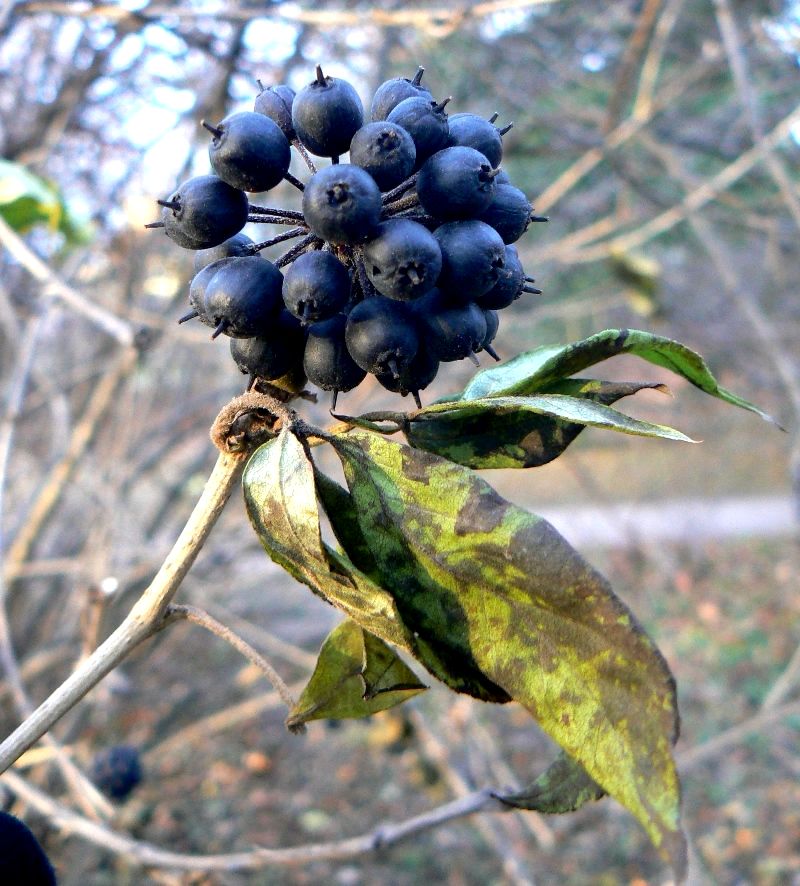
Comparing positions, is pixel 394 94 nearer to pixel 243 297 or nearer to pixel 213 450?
pixel 243 297

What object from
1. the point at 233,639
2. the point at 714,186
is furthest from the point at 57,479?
the point at 714,186

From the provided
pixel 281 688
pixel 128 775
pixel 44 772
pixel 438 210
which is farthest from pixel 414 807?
pixel 438 210

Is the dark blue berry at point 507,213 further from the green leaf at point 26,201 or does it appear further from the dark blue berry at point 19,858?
the green leaf at point 26,201

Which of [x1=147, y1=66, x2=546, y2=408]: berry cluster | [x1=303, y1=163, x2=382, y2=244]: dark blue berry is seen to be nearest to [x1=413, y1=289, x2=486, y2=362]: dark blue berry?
[x1=147, y1=66, x2=546, y2=408]: berry cluster

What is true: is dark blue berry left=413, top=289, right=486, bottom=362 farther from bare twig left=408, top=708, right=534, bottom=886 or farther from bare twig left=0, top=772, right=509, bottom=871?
bare twig left=408, top=708, right=534, bottom=886

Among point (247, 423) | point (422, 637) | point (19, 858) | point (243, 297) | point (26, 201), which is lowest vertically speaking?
point (19, 858)

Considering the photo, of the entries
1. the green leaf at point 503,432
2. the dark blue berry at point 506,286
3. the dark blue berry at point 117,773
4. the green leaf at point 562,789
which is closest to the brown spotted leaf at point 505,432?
the green leaf at point 503,432

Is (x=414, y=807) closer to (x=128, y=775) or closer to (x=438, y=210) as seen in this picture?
(x=128, y=775)
